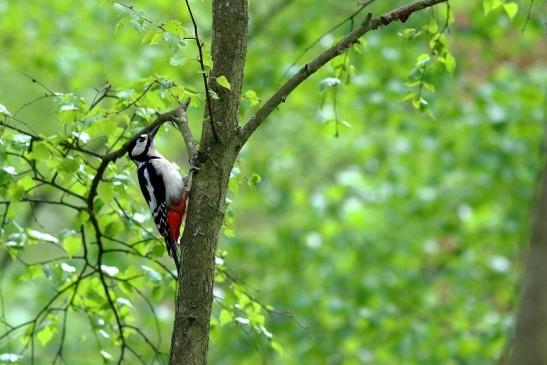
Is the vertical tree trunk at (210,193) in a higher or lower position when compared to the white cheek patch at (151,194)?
lower

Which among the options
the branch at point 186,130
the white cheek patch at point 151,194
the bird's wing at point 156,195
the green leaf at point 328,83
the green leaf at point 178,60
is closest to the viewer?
the green leaf at point 178,60

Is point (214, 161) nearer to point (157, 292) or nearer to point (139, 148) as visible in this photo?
point (157, 292)

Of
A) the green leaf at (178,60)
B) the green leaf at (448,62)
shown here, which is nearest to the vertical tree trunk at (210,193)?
the green leaf at (178,60)

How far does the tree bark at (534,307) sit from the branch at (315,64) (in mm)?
1084

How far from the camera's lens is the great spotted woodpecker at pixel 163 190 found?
14.1 ft

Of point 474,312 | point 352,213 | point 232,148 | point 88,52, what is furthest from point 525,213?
point 232,148

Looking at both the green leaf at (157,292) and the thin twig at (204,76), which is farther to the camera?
the green leaf at (157,292)

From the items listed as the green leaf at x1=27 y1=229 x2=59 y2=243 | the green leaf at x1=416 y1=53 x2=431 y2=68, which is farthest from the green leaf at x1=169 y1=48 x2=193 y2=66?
the green leaf at x1=27 y1=229 x2=59 y2=243

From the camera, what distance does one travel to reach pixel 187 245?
2.80m

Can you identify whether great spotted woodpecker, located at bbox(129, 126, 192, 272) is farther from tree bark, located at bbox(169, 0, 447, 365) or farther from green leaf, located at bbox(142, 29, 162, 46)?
green leaf, located at bbox(142, 29, 162, 46)

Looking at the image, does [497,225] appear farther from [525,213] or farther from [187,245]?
[187,245]

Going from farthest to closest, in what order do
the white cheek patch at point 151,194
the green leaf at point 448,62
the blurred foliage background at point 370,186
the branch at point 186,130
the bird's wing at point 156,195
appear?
the blurred foliage background at point 370,186, the white cheek patch at point 151,194, the bird's wing at point 156,195, the green leaf at point 448,62, the branch at point 186,130

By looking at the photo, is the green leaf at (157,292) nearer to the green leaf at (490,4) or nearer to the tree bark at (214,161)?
the tree bark at (214,161)

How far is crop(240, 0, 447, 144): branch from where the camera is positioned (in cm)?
285
